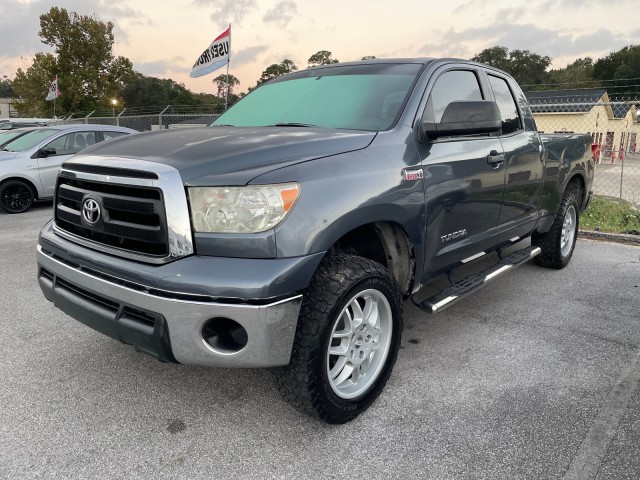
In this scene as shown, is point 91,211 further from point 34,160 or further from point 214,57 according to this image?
point 214,57

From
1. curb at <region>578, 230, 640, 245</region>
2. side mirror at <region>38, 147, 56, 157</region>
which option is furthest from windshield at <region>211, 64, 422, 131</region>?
side mirror at <region>38, 147, 56, 157</region>

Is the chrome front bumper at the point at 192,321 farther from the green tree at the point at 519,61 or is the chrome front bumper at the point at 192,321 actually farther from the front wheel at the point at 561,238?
the green tree at the point at 519,61

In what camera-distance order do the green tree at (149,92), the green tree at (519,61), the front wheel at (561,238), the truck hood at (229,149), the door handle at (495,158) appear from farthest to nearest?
the green tree at (519,61) < the green tree at (149,92) < the front wheel at (561,238) < the door handle at (495,158) < the truck hood at (229,149)

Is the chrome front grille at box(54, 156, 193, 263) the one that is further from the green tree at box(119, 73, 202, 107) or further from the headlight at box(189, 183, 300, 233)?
the green tree at box(119, 73, 202, 107)

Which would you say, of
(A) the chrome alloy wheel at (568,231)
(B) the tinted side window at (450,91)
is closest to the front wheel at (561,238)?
(A) the chrome alloy wheel at (568,231)

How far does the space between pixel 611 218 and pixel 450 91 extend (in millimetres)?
5825

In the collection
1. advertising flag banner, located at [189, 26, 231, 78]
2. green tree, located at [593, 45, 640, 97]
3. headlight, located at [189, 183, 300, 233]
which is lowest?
headlight, located at [189, 183, 300, 233]

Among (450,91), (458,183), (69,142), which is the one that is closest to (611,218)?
(450,91)

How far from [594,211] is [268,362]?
25.6 feet

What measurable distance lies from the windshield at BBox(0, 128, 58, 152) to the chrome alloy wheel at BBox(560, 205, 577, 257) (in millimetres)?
8775

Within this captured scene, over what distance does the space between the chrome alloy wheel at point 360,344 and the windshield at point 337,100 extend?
102 centimetres

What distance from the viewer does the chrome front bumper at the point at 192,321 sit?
2.06 m

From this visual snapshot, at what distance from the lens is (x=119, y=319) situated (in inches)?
88.5

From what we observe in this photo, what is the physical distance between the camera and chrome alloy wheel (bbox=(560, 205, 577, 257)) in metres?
5.21
